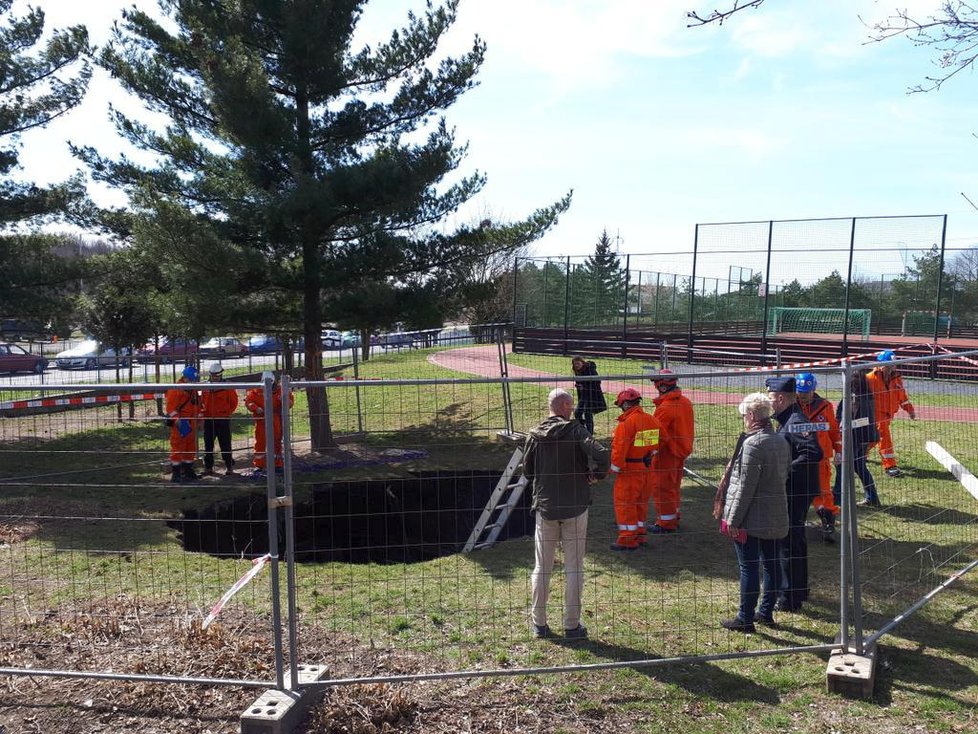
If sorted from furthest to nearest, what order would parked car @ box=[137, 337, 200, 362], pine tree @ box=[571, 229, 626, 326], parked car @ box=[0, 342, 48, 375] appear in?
parked car @ box=[0, 342, 48, 375] < pine tree @ box=[571, 229, 626, 326] < parked car @ box=[137, 337, 200, 362]

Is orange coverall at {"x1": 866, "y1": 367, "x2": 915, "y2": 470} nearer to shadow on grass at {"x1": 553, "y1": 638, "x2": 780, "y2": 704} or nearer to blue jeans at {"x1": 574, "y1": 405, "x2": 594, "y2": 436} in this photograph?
blue jeans at {"x1": 574, "y1": 405, "x2": 594, "y2": 436}

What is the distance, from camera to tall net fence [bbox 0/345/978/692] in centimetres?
503

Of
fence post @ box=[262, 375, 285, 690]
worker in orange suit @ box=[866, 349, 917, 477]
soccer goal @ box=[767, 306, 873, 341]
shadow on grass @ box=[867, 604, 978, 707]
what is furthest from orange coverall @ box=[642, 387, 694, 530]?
soccer goal @ box=[767, 306, 873, 341]

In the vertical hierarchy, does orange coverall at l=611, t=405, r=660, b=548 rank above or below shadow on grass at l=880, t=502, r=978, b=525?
above

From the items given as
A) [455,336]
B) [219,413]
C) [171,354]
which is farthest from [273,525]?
[171,354]

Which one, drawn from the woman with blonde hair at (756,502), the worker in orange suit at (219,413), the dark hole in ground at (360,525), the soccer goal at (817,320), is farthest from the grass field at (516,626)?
the soccer goal at (817,320)

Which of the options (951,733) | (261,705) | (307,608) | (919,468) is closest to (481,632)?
(307,608)

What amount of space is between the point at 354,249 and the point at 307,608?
8476mm

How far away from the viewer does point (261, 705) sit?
13.6ft

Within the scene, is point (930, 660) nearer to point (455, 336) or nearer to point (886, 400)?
point (886, 400)

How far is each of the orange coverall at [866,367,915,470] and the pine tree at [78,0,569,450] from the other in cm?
637

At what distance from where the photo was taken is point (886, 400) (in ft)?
30.9

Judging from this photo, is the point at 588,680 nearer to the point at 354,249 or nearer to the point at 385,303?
the point at 385,303

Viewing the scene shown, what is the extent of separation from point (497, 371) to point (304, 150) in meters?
7.92
